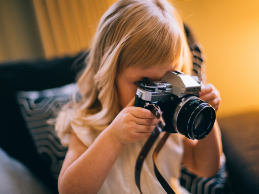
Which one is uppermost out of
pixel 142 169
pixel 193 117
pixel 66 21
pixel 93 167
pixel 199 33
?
pixel 66 21

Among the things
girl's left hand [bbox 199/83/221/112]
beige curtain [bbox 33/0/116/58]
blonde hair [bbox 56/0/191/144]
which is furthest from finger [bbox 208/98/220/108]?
beige curtain [bbox 33/0/116/58]

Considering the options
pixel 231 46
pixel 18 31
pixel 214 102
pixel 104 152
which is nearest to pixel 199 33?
pixel 231 46

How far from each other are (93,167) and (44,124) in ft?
0.90

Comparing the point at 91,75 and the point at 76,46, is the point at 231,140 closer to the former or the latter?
the point at 91,75

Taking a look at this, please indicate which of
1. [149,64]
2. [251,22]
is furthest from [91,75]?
[251,22]

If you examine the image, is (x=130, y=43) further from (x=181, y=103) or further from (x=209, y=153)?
(x=209, y=153)

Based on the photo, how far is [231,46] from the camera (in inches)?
27.2

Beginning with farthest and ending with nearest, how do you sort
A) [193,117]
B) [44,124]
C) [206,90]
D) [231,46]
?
[231,46] < [44,124] < [206,90] < [193,117]

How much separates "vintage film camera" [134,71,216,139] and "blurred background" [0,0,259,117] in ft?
0.92

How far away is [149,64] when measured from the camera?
1.31ft

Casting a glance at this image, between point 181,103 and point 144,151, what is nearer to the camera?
point 181,103

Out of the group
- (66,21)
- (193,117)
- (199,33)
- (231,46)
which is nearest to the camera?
(193,117)

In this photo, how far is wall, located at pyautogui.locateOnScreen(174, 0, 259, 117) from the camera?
0.57 metres

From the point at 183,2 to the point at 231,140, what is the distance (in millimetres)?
624
